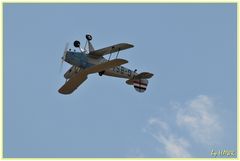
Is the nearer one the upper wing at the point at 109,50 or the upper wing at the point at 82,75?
the upper wing at the point at 82,75

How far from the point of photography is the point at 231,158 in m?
29.9

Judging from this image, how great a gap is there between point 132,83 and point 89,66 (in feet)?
16.1

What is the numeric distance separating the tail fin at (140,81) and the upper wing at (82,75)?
15.1ft

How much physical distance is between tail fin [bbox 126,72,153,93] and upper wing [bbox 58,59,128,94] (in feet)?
15.1

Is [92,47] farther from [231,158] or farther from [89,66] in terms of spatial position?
[231,158]

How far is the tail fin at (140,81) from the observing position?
135ft

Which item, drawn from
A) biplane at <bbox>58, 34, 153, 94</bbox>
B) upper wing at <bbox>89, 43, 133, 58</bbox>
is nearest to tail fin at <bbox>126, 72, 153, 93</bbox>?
biplane at <bbox>58, 34, 153, 94</bbox>

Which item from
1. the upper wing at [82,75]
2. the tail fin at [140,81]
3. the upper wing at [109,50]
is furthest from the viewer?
the tail fin at [140,81]

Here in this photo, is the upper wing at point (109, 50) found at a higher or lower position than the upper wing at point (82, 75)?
higher

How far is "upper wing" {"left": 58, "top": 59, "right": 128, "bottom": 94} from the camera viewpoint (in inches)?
1367

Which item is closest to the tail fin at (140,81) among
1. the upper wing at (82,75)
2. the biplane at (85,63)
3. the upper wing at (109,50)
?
the biplane at (85,63)

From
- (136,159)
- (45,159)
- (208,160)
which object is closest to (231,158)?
(208,160)

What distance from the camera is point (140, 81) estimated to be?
136 feet

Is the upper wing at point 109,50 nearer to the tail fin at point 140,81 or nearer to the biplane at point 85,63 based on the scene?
the biplane at point 85,63
